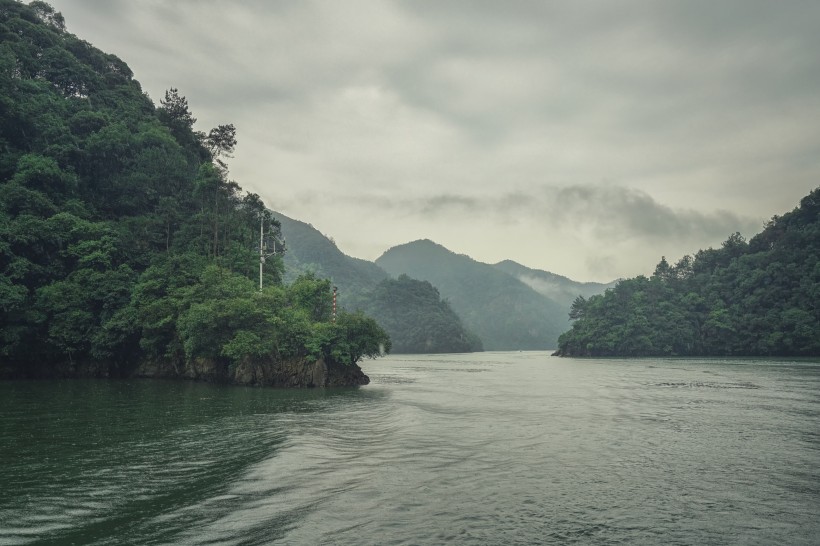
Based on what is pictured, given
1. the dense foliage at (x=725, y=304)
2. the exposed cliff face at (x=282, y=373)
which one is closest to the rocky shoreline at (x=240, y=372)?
the exposed cliff face at (x=282, y=373)

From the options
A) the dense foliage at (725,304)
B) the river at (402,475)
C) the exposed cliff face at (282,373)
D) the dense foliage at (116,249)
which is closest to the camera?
the river at (402,475)

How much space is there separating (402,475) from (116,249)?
51823 mm

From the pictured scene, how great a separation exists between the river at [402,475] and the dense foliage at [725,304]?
9600 centimetres

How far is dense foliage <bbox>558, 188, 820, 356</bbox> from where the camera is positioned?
10338 centimetres

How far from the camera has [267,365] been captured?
45.5 metres

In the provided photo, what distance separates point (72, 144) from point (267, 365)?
42.1 meters

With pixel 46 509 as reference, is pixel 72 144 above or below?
above

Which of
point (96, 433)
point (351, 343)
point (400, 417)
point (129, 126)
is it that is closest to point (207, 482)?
point (96, 433)

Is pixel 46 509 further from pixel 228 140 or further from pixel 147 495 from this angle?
pixel 228 140

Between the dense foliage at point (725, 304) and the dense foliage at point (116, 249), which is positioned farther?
the dense foliage at point (725, 304)

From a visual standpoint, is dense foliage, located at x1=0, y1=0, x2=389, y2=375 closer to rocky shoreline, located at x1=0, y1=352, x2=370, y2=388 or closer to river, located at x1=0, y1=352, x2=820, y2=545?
rocky shoreline, located at x1=0, y1=352, x2=370, y2=388

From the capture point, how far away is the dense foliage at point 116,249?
46.1 metres

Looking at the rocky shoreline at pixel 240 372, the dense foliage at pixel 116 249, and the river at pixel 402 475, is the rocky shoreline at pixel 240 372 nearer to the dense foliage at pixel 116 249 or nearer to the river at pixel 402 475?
the dense foliage at pixel 116 249

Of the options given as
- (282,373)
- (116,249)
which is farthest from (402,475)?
(116,249)
